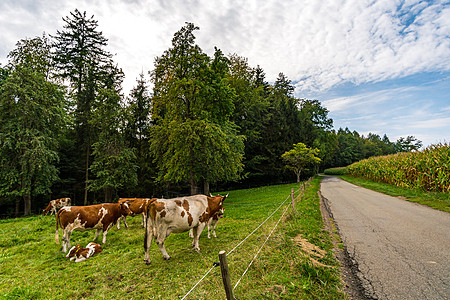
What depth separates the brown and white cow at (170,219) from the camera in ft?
17.6

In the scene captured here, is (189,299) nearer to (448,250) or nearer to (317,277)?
(317,277)

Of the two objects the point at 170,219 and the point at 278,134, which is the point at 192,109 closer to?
the point at 170,219

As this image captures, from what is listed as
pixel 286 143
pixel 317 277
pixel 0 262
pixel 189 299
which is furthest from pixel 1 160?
pixel 286 143

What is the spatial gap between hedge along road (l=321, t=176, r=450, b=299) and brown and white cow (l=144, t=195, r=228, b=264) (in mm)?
4080

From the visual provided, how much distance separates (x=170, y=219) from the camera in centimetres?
548

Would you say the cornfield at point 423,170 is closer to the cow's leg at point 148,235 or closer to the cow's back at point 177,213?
the cow's back at point 177,213

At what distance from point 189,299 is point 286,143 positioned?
34.6 metres

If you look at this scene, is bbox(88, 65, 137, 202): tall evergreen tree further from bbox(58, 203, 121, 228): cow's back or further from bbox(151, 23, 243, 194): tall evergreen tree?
bbox(58, 203, 121, 228): cow's back

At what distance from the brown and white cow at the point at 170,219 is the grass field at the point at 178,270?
55 centimetres

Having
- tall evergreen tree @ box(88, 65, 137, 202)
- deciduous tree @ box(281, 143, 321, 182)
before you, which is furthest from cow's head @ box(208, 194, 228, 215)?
deciduous tree @ box(281, 143, 321, 182)

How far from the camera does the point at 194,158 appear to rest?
14914 mm

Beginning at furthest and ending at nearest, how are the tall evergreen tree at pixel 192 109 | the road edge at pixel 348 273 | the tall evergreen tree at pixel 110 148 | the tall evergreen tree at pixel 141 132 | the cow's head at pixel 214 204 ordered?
1. the tall evergreen tree at pixel 141 132
2. the tall evergreen tree at pixel 110 148
3. the tall evergreen tree at pixel 192 109
4. the cow's head at pixel 214 204
5. the road edge at pixel 348 273

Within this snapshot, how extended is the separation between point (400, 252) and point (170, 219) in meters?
5.93

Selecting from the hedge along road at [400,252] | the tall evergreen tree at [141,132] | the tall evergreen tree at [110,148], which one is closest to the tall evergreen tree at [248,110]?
the tall evergreen tree at [141,132]
